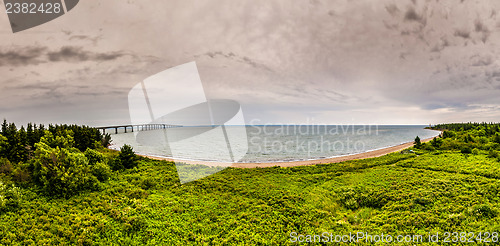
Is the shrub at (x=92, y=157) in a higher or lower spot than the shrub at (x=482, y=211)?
higher

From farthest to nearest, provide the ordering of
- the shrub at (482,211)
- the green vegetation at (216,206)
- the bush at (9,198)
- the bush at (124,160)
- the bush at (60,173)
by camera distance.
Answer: the bush at (124,160) → the bush at (60,173) → the bush at (9,198) → the shrub at (482,211) → the green vegetation at (216,206)

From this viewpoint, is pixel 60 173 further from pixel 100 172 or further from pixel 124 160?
pixel 124 160

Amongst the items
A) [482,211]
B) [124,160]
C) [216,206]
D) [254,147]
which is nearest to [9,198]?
[124,160]

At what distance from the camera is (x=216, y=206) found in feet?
41.8

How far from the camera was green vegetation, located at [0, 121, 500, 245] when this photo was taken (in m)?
9.55

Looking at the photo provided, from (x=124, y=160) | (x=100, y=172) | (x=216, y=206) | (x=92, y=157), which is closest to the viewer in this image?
(x=216, y=206)

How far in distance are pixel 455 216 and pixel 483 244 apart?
6.77 feet

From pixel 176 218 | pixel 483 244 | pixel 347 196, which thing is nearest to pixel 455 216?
pixel 483 244

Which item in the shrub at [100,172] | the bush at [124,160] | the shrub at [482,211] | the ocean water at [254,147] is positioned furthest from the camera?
the ocean water at [254,147]

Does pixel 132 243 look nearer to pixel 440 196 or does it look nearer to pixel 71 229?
pixel 71 229

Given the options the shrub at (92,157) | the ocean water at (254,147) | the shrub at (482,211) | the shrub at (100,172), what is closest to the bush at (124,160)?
the shrub at (92,157)

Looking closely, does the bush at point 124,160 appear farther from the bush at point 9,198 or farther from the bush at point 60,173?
the bush at point 9,198

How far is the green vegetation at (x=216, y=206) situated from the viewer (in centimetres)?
955

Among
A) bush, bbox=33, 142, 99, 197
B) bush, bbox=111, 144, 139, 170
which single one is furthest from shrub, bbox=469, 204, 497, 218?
bush, bbox=111, 144, 139, 170
